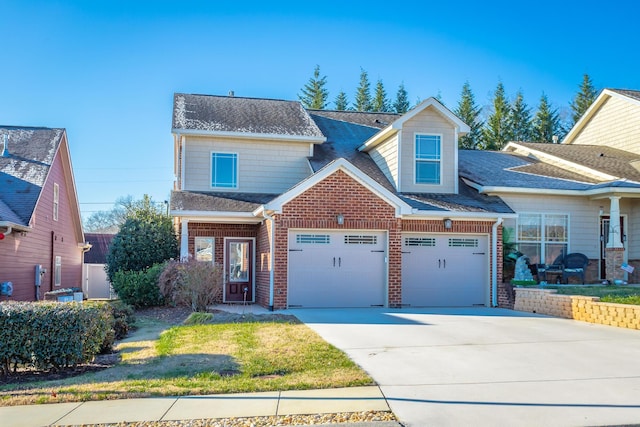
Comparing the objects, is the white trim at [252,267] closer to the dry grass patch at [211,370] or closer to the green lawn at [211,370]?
the dry grass patch at [211,370]

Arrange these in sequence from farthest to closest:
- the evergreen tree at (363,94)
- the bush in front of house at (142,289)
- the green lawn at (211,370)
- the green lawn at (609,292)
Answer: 1. the evergreen tree at (363,94)
2. the bush in front of house at (142,289)
3. the green lawn at (609,292)
4. the green lawn at (211,370)

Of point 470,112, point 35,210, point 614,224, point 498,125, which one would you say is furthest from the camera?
point 470,112

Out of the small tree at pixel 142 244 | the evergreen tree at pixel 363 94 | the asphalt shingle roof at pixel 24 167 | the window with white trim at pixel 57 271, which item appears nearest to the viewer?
the asphalt shingle roof at pixel 24 167

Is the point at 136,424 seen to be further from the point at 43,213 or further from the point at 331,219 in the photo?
the point at 43,213

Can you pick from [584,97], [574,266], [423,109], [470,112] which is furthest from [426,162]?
[584,97]

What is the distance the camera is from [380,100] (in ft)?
159

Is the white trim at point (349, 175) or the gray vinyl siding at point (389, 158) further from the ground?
the gray vinyl siding at point (389, 158)

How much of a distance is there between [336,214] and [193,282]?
13.3 ft

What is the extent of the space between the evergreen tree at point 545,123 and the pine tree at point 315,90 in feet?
52.8

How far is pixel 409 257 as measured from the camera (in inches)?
680

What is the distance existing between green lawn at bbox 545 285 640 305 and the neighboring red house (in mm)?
14599

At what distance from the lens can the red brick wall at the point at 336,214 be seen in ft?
51.9

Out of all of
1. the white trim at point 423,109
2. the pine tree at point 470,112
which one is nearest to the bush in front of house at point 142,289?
the white trim at point 423,109

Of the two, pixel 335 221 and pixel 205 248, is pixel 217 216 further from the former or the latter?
pixel 335 221
